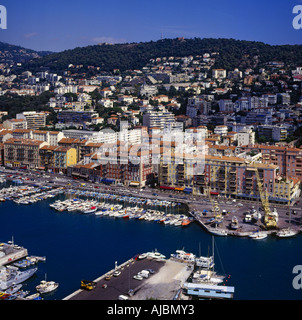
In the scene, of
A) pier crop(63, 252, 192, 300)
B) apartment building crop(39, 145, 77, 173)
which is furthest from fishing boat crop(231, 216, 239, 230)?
apartment building crop(39, 145, 77, 173)

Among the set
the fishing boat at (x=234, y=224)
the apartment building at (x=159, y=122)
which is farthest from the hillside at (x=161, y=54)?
the fishing boat at (x=234, y=224)

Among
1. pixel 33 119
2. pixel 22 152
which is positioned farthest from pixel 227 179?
pixel 33 119

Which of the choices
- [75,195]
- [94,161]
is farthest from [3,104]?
[75,195]

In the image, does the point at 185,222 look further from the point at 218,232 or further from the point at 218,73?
the point at 218,73

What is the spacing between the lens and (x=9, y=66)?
37438mm

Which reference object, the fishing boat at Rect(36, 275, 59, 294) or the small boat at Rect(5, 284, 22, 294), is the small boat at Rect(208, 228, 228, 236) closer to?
the fishing boat at Rect(36, 275, 59, 294)

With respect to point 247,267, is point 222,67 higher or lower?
higher

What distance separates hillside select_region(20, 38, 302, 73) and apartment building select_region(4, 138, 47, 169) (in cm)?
1945

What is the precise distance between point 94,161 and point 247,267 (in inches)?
285

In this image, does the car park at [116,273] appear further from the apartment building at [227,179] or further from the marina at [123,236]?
the apartment building at [227,179]

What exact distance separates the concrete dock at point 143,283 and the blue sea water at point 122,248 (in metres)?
0.35

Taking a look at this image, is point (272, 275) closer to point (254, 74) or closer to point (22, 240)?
point (22, 240)

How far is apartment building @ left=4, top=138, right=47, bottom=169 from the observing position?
14172 millimetres

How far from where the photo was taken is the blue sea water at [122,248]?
5840 millimetres
